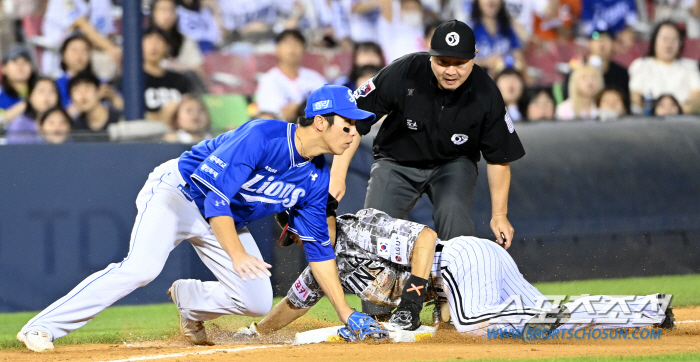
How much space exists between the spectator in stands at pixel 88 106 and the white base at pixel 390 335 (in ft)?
16.5

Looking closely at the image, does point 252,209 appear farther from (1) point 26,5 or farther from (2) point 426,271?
(1) point 26,5

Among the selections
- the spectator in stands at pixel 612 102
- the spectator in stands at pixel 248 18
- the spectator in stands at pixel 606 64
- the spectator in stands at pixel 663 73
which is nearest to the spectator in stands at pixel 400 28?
the spectator in stands at pixel 248 18

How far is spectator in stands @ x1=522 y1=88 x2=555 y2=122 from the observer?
1043 cm

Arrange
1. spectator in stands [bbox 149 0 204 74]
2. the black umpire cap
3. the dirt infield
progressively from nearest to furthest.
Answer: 1. the dirt infield
2. the black umpire cap
3. spectator in stands [bbox 149 0 204 74]

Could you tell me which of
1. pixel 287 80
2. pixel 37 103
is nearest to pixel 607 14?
pixel 287 80

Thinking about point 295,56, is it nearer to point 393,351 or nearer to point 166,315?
point 166,315

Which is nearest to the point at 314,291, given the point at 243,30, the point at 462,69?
the point at 462,69

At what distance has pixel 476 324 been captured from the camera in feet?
15.7

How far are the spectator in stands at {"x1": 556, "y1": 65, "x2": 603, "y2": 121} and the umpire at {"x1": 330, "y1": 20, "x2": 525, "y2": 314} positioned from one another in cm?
493

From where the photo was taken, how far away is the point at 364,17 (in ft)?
35.1

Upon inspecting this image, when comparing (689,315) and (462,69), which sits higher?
(462,69)

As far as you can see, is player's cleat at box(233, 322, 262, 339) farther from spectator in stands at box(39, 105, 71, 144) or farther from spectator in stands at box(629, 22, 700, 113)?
spectator in stands at box(629, 22, 700, 113)

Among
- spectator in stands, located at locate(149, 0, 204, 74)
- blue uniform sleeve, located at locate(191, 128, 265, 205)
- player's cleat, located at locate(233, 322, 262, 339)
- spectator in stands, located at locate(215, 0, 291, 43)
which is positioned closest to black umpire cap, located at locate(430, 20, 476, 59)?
blue uniform sleeve, located at locate(191, 128, 265, 205)

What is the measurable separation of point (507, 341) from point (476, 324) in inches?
8.6
